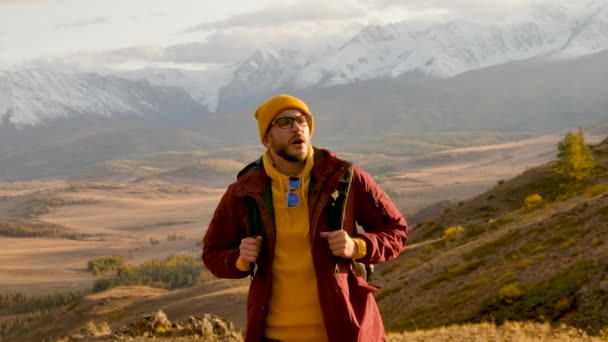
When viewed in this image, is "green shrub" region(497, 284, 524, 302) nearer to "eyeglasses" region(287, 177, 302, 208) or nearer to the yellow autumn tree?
"eyeglasses" region(287, 177, 302, 208)

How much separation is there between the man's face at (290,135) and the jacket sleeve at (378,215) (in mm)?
484

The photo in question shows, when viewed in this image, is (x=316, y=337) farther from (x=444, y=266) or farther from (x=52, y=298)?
(x=52, y=298)

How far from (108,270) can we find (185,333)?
542 feet

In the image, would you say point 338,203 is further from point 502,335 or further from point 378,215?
point 502,335

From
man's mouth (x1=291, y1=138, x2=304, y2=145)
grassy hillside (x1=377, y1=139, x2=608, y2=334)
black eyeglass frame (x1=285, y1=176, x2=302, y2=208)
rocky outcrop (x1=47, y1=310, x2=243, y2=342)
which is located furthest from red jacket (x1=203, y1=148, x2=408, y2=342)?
grassy hillside (x1=377, y1=139, x2=608, y2=334)

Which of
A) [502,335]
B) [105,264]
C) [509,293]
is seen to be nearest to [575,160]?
[509,293]

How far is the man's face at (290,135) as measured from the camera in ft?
23.0

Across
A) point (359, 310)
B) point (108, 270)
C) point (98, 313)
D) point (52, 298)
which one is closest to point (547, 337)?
point (359, 310)

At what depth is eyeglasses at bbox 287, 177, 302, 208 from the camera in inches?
272

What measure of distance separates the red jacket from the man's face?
0.19 metres

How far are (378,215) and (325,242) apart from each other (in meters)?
0.54

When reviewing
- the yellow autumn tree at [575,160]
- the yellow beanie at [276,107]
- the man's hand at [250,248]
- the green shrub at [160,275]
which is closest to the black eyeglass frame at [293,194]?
the man's hand at [250,248]

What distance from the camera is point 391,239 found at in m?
7.00

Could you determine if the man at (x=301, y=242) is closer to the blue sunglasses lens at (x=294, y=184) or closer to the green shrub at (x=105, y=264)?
the blue sunglasses lens at (x=294, y=184)
